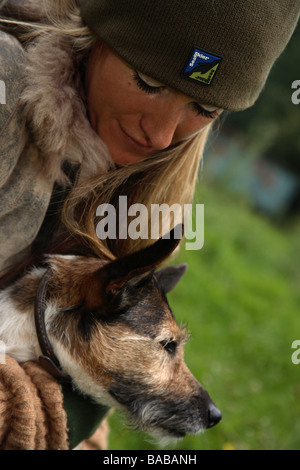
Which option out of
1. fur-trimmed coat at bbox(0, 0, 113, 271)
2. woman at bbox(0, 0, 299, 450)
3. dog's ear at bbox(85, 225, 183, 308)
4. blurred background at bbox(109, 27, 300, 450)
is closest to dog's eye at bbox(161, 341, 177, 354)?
blurred background at bbox(109, 27, 300, 450)

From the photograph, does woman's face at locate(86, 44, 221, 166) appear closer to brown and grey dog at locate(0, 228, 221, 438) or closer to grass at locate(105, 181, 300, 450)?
brown and grey dog at locate(0, 228, 221, 438)

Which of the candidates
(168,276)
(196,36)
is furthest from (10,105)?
(168,276)

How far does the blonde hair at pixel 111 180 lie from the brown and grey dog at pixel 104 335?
0.27m

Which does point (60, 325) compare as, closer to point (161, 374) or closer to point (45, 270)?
point (45, 270)

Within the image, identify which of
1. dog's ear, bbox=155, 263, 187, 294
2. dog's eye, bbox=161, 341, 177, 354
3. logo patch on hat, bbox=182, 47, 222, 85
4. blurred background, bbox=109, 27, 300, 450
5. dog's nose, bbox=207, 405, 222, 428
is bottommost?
blurred background, bbox=109, 27, 300, 450

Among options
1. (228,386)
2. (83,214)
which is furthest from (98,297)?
(228,386)

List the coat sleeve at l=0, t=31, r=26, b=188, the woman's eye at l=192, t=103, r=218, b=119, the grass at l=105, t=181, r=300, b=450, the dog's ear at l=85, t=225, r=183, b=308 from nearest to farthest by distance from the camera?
the dog's ear at l=85, t=225, r=183, b=308 < the coat sleeve at l=0, t=31, r=26, b=188 < the woman's eye at l=192, t=103, r=218, b=119 < the grass at l=105, t=181, r=300, b=450

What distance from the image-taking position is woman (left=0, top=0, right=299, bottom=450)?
2059mm

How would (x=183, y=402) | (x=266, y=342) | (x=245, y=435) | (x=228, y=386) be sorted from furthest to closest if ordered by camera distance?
(x=266, y=342)
(x=228, y=386)
(x=245, y=435)
(x=183, y=402)

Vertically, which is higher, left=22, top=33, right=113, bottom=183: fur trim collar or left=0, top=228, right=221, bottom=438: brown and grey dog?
left=22, top=33, right=113, bottom=183: fur trim collar

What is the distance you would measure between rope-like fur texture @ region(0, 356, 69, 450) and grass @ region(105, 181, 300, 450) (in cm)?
55

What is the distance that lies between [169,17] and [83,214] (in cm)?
97

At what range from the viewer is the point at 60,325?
220cm

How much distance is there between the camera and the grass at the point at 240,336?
13.0 ft
